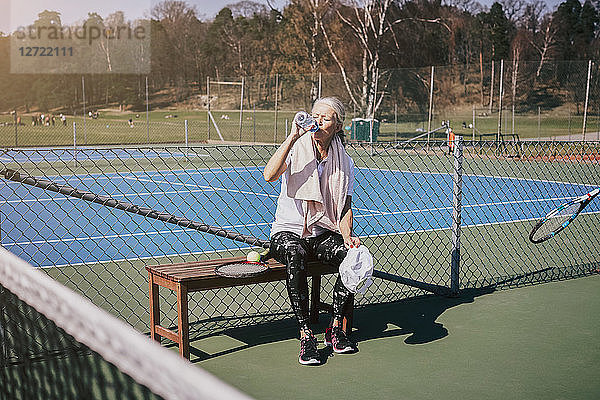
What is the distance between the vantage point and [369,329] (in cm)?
493

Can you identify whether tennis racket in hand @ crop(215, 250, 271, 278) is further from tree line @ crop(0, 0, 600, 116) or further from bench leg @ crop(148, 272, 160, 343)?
tree line @ crop(0, 0, 600, 116)

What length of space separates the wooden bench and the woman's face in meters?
0.77

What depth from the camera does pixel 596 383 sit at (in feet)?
12.8

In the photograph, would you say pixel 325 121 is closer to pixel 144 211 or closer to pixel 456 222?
pixel 144 211

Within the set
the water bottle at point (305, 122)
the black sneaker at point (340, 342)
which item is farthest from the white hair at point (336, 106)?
the black sneaker at point (340, 342)

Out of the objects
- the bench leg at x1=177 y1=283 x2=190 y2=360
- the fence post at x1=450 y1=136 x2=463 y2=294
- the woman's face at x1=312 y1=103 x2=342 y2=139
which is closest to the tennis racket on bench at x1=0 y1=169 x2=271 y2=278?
the bench leg at x1=177 y1=283 x2=190 y2=360

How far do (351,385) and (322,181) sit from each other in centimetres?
129

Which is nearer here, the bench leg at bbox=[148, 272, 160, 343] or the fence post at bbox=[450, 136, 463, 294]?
the bench leg at bbox=[148, 272, 160, 343]

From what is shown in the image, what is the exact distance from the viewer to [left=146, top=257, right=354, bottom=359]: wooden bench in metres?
4.12

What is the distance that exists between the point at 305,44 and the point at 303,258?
105ft

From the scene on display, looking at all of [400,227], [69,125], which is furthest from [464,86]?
[400,227]

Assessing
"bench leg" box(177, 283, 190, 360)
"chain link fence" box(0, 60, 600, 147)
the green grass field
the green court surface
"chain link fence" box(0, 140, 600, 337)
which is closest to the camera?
the green court surface

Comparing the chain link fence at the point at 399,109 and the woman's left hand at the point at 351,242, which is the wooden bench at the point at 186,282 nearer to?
the woman's left hand at the point at 351,242

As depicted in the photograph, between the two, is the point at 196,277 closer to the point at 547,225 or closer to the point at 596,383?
the point at 596,383
